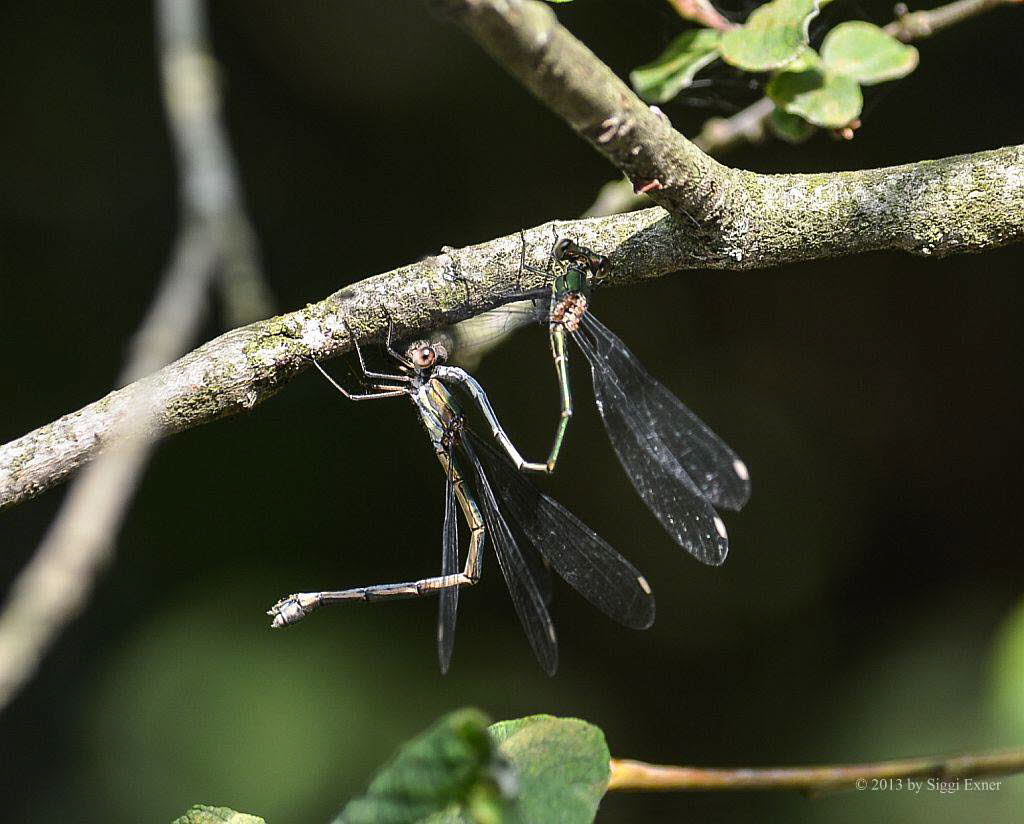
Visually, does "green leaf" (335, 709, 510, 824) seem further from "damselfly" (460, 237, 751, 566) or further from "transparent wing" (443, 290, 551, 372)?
"damselfly" (460, 237, 751, 566)

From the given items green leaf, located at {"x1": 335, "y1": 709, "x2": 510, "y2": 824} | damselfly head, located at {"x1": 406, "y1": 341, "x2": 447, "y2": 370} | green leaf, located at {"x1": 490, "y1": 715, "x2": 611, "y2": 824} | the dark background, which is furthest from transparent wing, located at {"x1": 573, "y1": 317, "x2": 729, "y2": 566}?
green leaf, located at {"x1": 335, "y1": 709, "x2": 510, "y2": 824}

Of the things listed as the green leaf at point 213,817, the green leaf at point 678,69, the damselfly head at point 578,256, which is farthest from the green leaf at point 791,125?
the green leaf at point 213,817

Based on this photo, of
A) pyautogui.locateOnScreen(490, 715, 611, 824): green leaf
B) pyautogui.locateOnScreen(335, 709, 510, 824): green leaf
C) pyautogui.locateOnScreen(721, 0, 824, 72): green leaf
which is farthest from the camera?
pyautogui.locateOnScreen(721, 0, 824, 72): green leaf

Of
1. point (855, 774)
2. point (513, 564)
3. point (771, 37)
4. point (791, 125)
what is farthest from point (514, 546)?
point (855, 774)

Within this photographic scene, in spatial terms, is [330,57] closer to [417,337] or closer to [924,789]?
[417,337]

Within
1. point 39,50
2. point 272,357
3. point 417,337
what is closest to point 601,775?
point 272,357

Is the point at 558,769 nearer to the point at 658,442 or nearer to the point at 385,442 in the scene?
the point at 658,442
